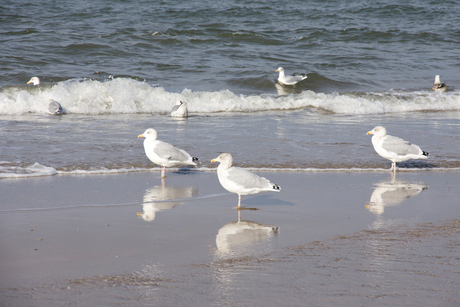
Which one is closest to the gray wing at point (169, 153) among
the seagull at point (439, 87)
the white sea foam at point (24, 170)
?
the white sea foam at point (24, 170)

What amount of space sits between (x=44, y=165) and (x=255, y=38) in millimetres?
15675

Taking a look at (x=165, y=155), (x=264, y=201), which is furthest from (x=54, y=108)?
(x=264, y=201)

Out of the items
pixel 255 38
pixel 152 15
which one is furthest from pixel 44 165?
pixel 152 15

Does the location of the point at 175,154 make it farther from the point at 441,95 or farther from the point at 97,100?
the point at 441,95

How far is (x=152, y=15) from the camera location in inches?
923

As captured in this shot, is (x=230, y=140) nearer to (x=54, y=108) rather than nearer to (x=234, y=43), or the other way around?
(x=54, y=108)

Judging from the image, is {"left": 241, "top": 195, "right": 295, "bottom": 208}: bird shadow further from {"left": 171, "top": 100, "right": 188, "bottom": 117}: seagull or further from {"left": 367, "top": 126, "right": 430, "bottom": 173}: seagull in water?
{"left": 171, "top": 100, "right": 188, "bottom": 117}: seagull

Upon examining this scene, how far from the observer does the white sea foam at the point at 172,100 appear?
13.6 meters

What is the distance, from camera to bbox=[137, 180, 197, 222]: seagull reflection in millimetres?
5277

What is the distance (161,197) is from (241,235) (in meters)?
1.73

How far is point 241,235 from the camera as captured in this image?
4.55m

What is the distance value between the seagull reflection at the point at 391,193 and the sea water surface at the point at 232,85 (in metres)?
0.38

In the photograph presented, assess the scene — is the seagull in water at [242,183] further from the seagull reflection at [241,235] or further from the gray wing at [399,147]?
the gray wing at [399,147]

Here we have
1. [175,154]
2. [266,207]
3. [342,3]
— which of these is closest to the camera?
[266,207]
